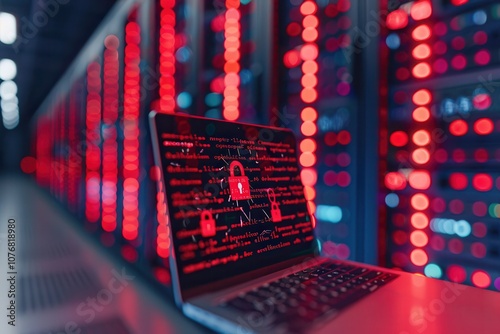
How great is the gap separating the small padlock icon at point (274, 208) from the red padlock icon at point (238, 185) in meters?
0.07

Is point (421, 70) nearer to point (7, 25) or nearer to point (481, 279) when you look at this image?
point (481, 279)

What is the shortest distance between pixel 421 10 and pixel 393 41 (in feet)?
0.37

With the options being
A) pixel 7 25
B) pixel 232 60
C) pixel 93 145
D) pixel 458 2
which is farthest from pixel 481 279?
pixel 7 25

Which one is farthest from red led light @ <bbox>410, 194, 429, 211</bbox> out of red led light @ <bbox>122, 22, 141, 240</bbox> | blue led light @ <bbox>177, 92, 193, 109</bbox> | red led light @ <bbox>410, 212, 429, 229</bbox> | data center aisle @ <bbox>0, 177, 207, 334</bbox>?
red led light @ <bbox>122, 22, 141, 240</bbox>

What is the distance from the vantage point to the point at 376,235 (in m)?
1.10

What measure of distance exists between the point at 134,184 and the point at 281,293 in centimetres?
211

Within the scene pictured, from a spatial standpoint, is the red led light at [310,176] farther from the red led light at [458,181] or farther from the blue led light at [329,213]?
the red led light at [458,181]

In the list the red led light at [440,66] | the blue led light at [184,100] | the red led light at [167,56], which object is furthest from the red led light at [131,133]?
the red led light at [440,66]

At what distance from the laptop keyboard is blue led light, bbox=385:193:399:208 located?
1.52 feet

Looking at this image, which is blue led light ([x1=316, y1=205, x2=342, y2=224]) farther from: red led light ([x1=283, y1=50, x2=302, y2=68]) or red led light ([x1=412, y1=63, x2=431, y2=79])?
red led light ([x1=283, y1=50, x2=302, y2=68])

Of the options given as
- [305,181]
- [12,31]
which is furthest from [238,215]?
[12,31]

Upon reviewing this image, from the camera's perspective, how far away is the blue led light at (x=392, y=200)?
3.61 ft

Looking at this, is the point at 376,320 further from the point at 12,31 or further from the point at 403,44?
the point at 12,31

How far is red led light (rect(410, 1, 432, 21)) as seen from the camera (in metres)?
1.05
